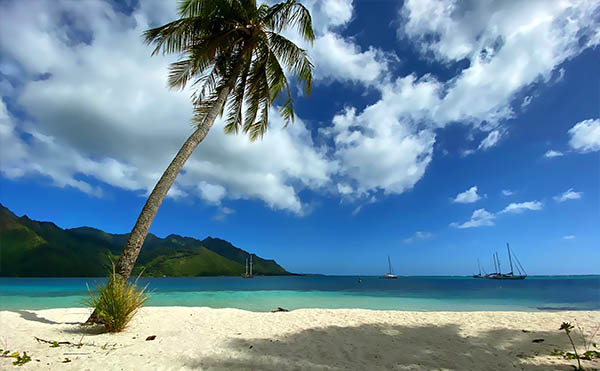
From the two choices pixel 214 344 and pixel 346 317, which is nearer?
pixel 214 344

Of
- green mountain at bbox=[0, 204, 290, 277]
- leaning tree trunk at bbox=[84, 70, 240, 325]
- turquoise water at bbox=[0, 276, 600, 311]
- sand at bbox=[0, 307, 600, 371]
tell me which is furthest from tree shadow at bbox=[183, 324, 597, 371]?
green mountain at bbox=[0, 204, 290, 277]

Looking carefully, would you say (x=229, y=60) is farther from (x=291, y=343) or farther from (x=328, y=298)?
Answer: (x=328, y=298)

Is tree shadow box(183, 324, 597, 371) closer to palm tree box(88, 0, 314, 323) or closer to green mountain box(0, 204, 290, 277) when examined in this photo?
palm tree box(88, 0, 314, 323)

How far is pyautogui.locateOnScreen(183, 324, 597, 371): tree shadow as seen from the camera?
3.97 meters

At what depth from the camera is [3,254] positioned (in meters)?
88.6

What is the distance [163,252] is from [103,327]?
132798 millimetres

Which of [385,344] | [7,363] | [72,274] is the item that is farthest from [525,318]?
[72,274]

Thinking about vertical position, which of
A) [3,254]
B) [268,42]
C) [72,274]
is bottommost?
[72,274]

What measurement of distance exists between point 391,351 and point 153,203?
21.2 feet

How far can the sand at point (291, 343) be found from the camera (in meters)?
3.96

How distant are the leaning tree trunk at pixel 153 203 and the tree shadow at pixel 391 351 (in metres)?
3.34

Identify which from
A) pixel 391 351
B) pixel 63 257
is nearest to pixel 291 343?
pixel 391 351

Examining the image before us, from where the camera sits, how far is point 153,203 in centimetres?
691

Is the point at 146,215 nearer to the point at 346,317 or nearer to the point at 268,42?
the point at 346,317
